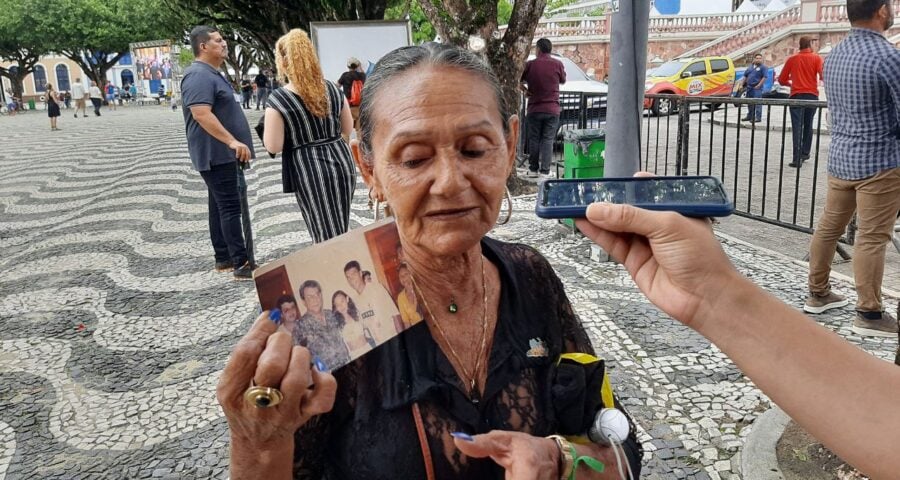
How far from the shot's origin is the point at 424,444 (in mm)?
1473

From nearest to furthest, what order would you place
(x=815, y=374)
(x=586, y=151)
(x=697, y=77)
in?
(x=815, y=374) → (x=586, y=151) → (x=697, y=77)

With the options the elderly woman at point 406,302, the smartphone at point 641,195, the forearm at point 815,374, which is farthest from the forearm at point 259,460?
the forearm at point 815,374

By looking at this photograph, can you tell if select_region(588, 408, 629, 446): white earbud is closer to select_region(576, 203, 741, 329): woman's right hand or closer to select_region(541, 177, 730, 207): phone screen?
select_region(576, 203, 741, 329): woman's right hand

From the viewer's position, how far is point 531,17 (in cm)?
805

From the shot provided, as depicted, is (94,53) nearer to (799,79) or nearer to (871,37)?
(799,79)

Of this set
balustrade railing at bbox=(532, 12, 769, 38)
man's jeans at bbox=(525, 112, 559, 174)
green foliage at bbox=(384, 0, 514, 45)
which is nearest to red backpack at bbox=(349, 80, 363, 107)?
man's jeans at bbox=(525, 112, 559, 174)

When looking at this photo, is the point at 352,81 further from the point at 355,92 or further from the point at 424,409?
the point at 424,409

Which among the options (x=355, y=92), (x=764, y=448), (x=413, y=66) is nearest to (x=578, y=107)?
(x=355, y=92)

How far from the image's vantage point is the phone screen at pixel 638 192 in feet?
4.33

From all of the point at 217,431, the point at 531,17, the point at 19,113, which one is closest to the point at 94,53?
the point at 19,113

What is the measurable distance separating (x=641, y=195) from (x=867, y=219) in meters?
3.49

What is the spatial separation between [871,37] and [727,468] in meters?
2.81

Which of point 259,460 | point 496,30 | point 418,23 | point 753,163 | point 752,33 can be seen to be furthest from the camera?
point 752,33

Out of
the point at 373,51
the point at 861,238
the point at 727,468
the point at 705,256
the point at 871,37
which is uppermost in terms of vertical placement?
the point at 373,51
